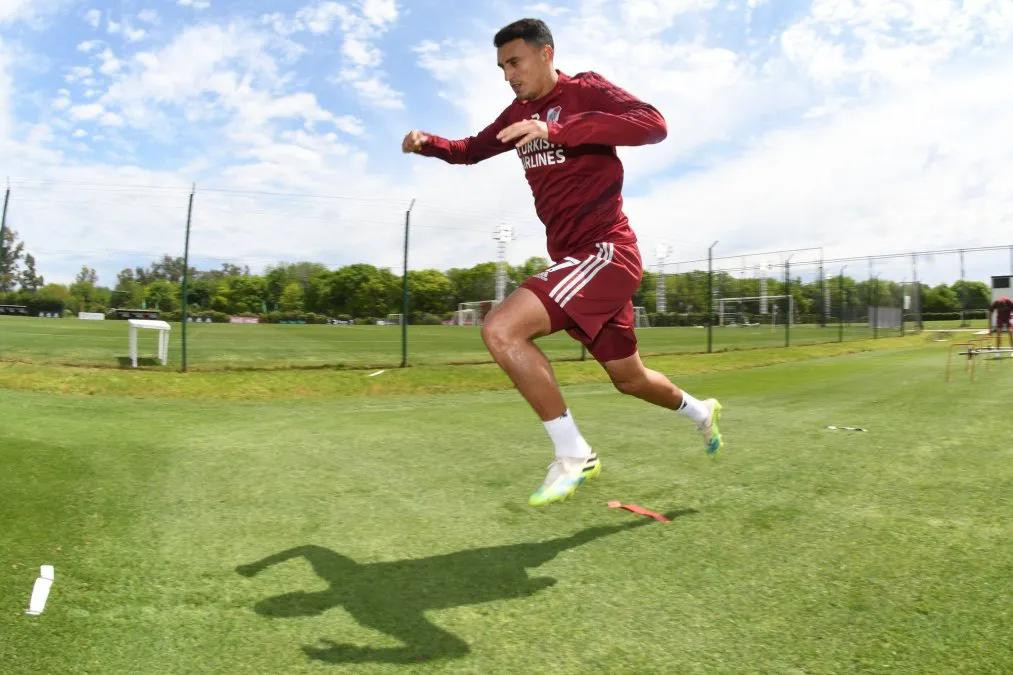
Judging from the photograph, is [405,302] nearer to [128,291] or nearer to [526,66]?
[128,291]

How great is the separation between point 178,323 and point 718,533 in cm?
1427

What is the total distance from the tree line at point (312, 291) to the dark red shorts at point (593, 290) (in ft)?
2.17

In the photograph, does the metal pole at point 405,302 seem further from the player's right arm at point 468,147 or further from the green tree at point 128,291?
the player's right arm at point 468,147

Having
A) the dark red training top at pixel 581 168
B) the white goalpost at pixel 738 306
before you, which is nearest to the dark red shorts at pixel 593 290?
the dark red training top at pixel 581 168

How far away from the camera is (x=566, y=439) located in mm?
3113

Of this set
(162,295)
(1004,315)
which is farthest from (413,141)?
(1004,315)

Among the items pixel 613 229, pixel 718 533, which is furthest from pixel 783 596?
pixel 613 229

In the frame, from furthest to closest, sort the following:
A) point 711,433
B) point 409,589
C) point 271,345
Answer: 1. point 271,345
2. point 711,433
3. point 409,589

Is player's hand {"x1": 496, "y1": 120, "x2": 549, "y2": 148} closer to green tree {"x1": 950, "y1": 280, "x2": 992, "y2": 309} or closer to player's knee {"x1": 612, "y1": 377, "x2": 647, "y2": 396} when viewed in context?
player's knee {"x1": 612, "y1": 377, "x2": 647, "y2": 396}

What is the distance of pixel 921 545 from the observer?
2.88m

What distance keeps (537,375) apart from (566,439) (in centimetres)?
34

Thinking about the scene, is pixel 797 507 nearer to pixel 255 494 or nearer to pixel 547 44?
pixel 547 44

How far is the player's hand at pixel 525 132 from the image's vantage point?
2749 mm

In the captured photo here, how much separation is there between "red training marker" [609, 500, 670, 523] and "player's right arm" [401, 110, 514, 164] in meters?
2.10
